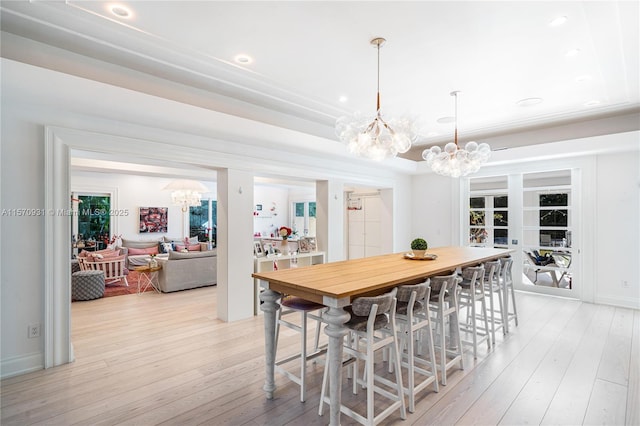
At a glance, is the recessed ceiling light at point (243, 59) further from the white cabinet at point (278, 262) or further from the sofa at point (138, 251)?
the sofa at point (138, 251)

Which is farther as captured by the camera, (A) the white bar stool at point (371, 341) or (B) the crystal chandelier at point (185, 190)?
(B) the crystal chandelier at point (185, 190)

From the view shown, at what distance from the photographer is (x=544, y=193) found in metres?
5.80

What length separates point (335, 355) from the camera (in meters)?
2.10

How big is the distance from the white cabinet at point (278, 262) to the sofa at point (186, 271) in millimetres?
1645

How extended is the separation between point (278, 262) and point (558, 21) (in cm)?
437

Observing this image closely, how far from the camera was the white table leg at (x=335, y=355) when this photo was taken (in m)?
2.08

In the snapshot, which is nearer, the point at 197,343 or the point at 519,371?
the point at 519,371

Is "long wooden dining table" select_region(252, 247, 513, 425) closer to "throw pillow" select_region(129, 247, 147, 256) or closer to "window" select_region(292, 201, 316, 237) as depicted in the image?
"throw pillow" select_region(129, 247, 147, 256)

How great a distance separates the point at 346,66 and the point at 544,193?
4.69 meters

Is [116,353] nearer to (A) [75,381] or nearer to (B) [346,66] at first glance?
(A) [75,381]

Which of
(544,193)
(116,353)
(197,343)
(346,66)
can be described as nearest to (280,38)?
(346,66)

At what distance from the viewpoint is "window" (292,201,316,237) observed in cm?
1203

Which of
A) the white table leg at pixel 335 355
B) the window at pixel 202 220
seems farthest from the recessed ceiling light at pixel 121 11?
the window at pixel 202 220

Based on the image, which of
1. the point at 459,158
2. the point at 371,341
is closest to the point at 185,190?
the point at 459,158
